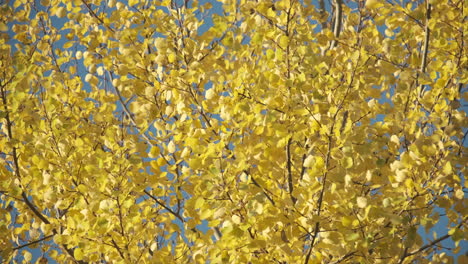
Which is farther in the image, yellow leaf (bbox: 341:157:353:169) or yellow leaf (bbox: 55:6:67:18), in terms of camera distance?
yellow leaf (bbox: 55:6:67:18)

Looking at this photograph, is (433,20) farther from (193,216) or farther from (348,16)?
(193,216)

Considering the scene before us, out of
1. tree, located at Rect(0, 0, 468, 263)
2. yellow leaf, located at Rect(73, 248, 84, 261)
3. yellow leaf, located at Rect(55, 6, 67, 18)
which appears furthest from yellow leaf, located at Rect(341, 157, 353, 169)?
yellow leaf, located at Rect(55, 6, 67, 18)

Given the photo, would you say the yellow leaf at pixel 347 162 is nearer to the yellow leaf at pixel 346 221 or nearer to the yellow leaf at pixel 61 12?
the yellow leaf at pixel 346 221

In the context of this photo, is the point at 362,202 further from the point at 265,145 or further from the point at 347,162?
the point at 265,145

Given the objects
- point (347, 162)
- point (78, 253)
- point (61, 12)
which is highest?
point (61, 12)

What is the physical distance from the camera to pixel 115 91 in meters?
3.90

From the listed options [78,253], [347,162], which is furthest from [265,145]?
[78,253]

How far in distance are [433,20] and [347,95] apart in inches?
22.5

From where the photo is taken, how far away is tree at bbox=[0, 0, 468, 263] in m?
2.37

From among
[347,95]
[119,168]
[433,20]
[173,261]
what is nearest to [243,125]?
[347,95]

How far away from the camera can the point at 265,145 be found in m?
2.64

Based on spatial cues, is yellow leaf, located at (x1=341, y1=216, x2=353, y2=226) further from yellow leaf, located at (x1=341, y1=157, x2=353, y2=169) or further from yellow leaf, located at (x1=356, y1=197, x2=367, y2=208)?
yellow leaf, located at (x1=341, y1=157, x2=353, y2=169)

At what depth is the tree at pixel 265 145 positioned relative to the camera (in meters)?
2.37

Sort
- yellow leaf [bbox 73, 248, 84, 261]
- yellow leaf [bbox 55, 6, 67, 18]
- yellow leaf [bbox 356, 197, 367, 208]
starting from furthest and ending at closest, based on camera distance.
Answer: yellow leaf [bbox 55, 6, 67, 18]
yellow leaf [bbox 73, 248, 84, 261]
yellow leaf [bbox 356, 197, 367, 208]
